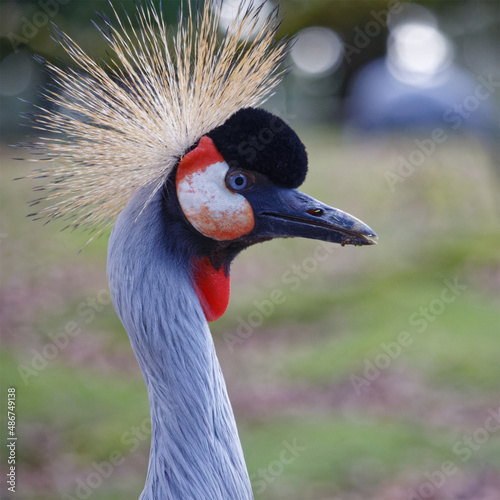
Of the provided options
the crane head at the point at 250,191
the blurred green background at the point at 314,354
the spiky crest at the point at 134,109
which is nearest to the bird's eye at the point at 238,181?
the crane head at the point at 250,191

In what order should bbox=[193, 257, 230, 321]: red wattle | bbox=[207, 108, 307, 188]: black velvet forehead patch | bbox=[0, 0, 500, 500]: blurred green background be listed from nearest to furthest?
1. bbox=[207, 108, 307, 188]: black velvet forehead patch
2. bbox=[193, 257, 230, 321]: red wattle
3. bbox=[0, 0, 500, 500]: blurred green background

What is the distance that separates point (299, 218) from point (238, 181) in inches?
5.6

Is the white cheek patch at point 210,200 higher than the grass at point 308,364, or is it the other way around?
the white cheek patch at point 210,200

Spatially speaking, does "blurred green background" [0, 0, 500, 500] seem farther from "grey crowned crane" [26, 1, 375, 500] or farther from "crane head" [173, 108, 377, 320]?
"crane head" [173, 108, 377, 320]

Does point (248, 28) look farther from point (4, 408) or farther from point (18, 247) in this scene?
point (18, 247)

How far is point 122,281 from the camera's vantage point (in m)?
1.13

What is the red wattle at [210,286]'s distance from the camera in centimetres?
123

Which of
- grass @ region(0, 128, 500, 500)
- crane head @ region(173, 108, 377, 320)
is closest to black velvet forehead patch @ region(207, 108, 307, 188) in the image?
crane head @ region(173, 108, 377, 320)

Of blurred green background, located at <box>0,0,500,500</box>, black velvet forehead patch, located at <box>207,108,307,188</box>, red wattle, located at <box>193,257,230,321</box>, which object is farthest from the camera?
blurred green background, located at <box>0,0,500,500</box>

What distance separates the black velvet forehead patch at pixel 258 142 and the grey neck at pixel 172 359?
19 cm

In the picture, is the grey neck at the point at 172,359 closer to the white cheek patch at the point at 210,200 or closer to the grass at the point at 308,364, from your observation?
the white cheek patch at the point at 210,200

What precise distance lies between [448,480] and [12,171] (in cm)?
645

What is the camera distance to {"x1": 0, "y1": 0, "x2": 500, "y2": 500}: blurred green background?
2.69 metres

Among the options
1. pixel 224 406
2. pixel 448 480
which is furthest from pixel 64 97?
pixel 448 480
